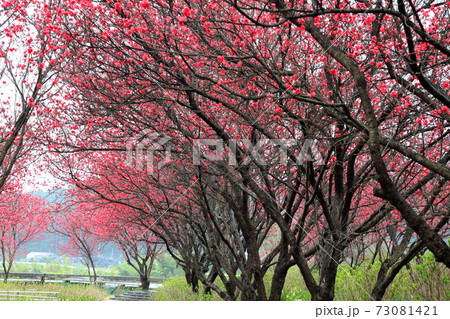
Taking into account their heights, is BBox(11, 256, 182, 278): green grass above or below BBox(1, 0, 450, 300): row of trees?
below

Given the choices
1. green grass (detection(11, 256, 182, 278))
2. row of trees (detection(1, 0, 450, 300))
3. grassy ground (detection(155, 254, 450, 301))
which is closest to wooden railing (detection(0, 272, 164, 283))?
green grass (detection(11, 256, 182, 278))

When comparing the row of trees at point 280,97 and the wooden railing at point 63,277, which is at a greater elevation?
the row of trees at point 280,97

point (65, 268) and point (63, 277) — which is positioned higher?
point (65, 268)

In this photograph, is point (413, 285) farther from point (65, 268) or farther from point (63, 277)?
point (65, 268)

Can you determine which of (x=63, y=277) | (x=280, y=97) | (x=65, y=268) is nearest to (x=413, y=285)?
(x=280, y=97)

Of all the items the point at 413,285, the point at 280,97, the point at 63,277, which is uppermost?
the point at 280,97

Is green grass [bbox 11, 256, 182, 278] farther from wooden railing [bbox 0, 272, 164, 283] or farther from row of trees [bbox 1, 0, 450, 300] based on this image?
row of trees [bbox 1, 0, 450, 300]

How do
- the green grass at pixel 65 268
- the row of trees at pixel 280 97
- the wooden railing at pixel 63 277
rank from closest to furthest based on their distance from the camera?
the row of trees at pixel 280 97 < the wooden railing at pixel 63 277 < the green grass at pixel 65 268

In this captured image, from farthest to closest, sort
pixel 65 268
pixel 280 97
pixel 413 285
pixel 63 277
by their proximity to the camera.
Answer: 1. pixel 65 268
2. pixel 63 277
3. pixel 413 285
4. pixel 280 97

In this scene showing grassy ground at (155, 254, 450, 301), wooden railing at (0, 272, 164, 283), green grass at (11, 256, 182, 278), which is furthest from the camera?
green grass at (11, 256, 182, 278)

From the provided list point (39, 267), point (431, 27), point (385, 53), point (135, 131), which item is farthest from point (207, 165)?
point (39, 267)

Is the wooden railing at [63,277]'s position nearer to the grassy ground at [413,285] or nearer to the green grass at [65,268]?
the green grass at [65,268]

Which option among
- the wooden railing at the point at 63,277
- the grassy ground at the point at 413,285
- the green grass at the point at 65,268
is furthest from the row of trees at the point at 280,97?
the green grass at the point at 65,268

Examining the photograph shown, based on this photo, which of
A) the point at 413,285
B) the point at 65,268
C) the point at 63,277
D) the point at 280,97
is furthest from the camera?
the point at 65,268
